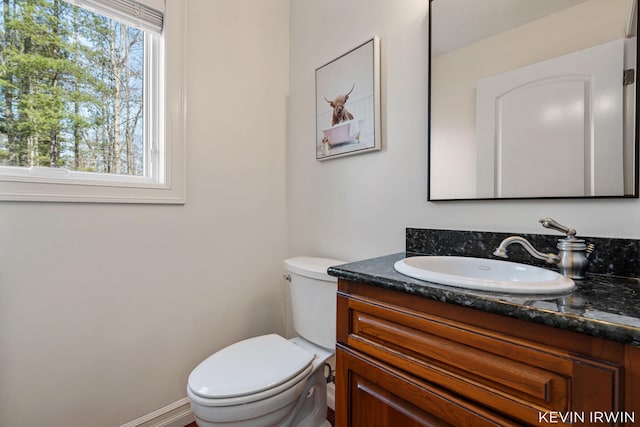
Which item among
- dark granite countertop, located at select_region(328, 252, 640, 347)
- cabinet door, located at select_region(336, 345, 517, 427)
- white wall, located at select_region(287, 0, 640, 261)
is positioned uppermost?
white wall, located at select_region(287, 0, 640, 261)

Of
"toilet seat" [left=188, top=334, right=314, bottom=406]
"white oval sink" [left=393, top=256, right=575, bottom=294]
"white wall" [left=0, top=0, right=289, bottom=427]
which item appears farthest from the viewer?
"white wall" [left=0, top=0, right=289, bottom=427]

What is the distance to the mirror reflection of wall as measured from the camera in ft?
2.70

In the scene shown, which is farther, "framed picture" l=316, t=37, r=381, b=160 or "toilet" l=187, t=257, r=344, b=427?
"framed picture" l=316, t=37, r=381, b=160

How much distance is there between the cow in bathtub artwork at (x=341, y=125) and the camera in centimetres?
142

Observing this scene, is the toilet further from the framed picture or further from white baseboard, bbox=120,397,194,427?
the framed picture

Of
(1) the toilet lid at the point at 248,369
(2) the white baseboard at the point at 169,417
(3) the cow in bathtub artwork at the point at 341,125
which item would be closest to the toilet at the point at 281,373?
(1) the toilet lid at the point at 248,369

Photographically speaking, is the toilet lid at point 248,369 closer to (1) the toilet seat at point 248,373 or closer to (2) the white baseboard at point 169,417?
(1) the toilet seat at point 248,373

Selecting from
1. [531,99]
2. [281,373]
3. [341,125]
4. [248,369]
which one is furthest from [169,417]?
[531,99]

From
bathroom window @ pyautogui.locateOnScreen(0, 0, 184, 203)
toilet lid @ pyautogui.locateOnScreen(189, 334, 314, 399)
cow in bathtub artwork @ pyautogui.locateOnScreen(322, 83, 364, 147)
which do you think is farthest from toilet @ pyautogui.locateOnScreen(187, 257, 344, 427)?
bathroom window @ pyautogui.locateOnScreen(0, 0, 184, 203)

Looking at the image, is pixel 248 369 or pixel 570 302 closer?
pixel 570 302

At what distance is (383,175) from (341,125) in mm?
364

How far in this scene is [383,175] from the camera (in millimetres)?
1325

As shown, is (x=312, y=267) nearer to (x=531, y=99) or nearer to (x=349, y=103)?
(x=349, y=103)

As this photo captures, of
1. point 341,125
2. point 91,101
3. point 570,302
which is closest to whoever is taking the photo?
point 570,302
